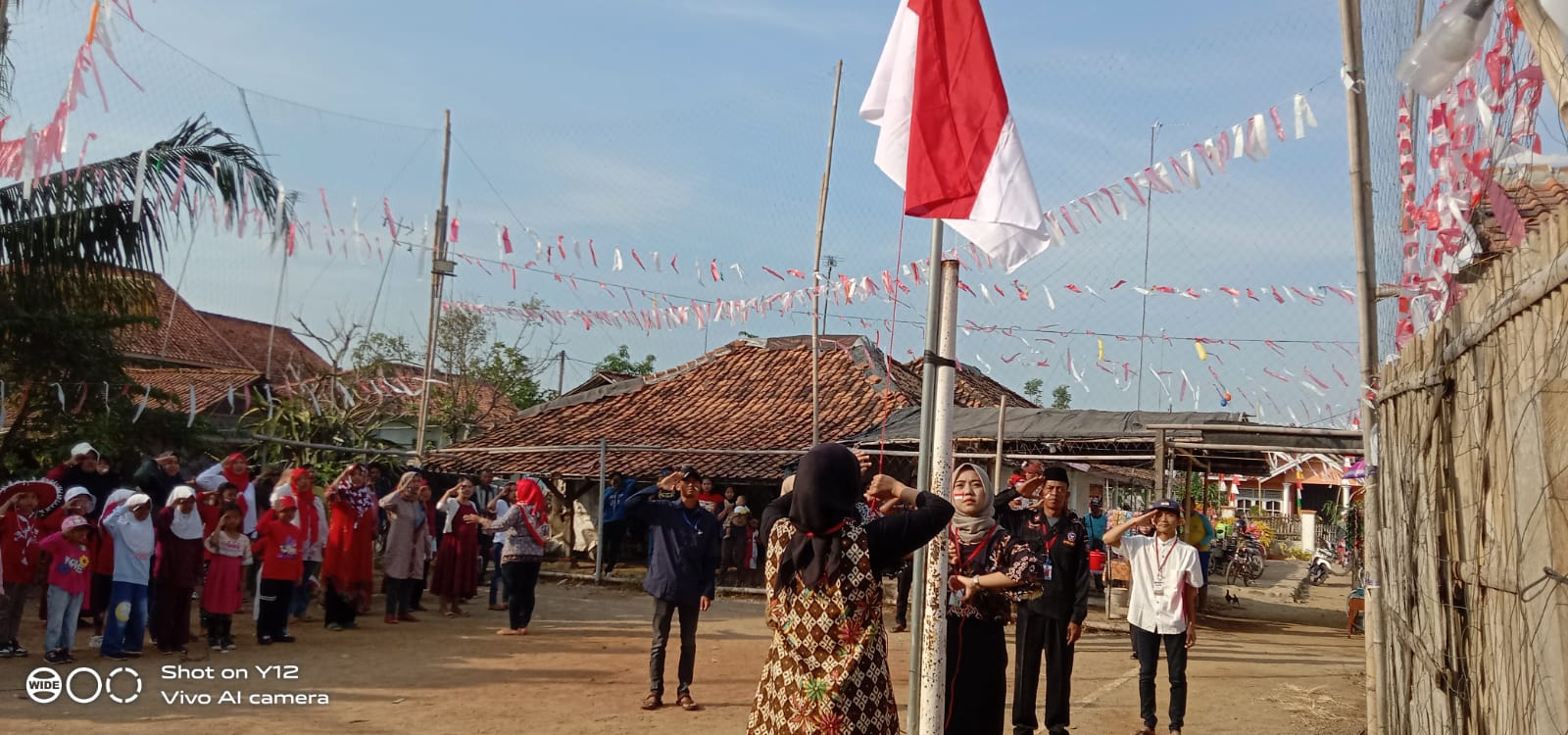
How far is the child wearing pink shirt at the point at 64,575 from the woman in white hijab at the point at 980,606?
683cm

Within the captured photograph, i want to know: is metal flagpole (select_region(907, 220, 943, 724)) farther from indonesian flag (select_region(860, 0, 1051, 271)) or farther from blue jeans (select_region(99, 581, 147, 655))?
blue jeans (select_region(99, 581, 147, 655))

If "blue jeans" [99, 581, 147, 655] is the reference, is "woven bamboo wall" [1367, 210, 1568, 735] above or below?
above

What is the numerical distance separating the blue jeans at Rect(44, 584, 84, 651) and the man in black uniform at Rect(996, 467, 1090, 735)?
6.97 m

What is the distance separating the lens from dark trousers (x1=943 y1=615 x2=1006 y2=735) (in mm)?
5609

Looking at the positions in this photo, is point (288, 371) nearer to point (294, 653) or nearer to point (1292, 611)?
point (294, 653)

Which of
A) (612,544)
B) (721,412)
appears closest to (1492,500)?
(612,544)

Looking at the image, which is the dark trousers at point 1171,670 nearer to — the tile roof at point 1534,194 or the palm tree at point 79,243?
the tile roof at point 1534,194

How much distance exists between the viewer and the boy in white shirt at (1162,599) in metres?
7.36

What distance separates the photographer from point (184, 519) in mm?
9859

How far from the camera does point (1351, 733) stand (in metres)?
8.46

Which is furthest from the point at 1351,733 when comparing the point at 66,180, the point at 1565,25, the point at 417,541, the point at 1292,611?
the point at 66,180

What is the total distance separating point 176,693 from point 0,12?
20.5 ft

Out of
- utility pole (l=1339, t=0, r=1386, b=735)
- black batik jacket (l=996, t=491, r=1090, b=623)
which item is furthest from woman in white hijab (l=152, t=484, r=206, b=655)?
utility pole (l=1339, t=0, r=1386, b=735)

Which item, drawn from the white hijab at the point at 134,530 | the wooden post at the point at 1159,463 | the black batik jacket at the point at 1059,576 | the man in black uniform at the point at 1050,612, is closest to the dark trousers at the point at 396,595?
the white hijab at the point at 134,530
